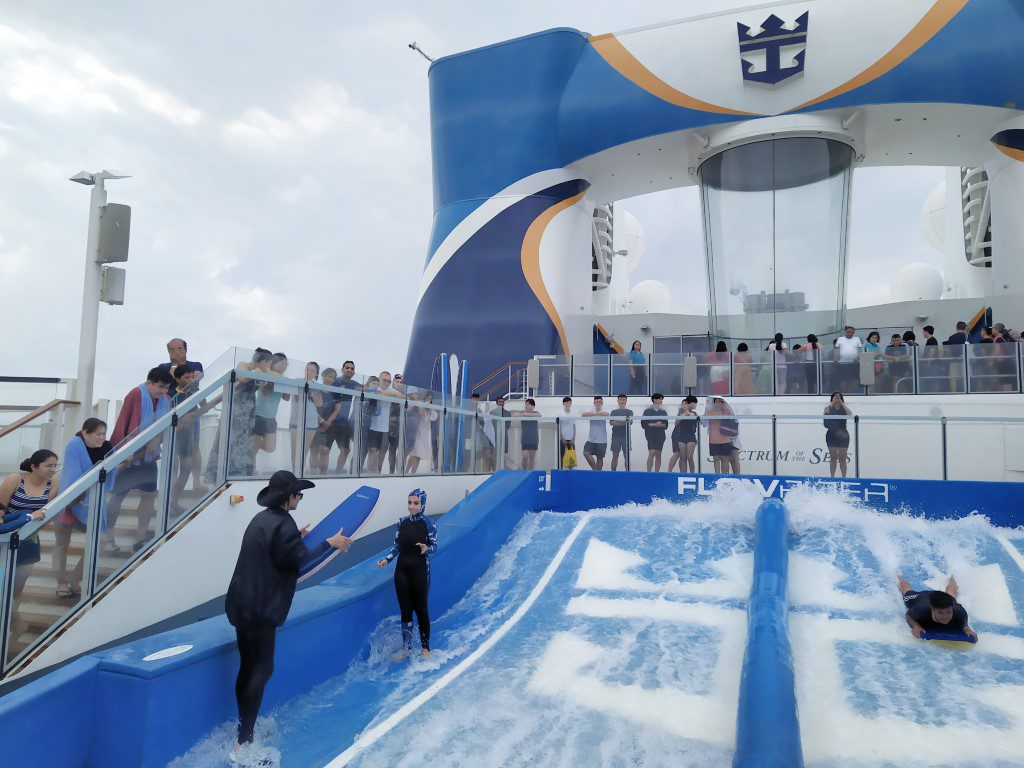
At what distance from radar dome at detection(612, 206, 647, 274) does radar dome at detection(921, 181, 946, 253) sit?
49.6 feet

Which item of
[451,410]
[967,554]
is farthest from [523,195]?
[967,554]

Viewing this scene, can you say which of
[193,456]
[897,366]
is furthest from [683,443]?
[193,456]

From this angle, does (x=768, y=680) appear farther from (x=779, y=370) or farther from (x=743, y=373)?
(x=743, y=373)

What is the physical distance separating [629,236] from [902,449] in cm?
3476

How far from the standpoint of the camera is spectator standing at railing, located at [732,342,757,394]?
1756cm

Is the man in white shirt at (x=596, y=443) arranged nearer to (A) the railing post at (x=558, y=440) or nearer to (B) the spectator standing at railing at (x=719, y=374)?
(A) the railing post at (x=558, y=440)

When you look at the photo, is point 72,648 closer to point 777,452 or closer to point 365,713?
point 365,713

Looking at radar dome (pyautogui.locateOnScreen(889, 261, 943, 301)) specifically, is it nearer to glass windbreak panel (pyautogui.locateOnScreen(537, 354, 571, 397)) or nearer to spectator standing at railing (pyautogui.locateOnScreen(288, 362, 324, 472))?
glass windbreak panel (pyautogui.locateOnScreen(537, 354, 571, 397))

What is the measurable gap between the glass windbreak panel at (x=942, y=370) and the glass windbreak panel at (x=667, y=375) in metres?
5.03

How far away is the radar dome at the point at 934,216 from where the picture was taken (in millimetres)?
36125

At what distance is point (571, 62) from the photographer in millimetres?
23438

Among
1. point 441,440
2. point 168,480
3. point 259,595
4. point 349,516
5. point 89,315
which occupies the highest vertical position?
point 89,315

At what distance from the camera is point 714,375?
703 inches

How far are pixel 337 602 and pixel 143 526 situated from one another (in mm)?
1776
